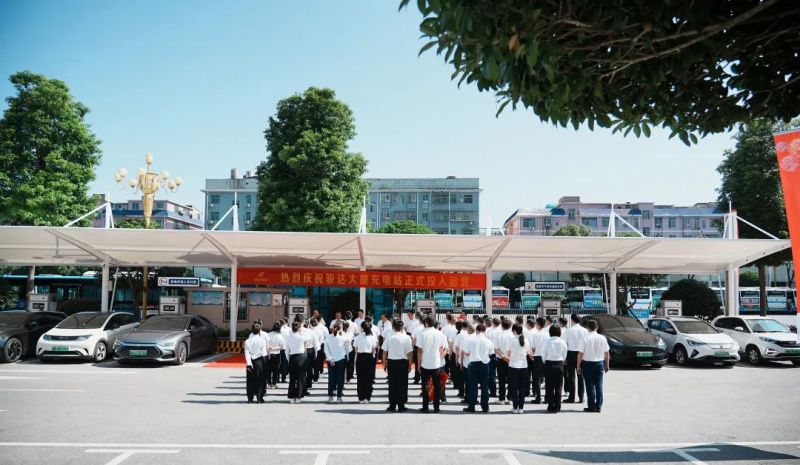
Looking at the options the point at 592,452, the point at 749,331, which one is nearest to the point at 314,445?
the point at 592,452

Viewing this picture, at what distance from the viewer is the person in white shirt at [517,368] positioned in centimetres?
1006

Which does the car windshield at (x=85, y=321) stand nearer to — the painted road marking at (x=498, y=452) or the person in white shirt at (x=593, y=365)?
the painted road marking at (x=498, y=452)

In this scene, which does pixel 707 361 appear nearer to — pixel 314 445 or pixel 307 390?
pixel 307 390

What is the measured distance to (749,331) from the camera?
17.5 m

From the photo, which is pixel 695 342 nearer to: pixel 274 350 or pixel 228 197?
pixel 274 350

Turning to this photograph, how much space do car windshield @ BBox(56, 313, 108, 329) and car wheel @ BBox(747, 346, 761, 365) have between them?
19.7 metres

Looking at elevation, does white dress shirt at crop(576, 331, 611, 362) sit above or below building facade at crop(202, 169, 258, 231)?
below

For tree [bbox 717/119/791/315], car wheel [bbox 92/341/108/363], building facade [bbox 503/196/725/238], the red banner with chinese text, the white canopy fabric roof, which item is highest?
building facade [bbox 503/196/725/238]

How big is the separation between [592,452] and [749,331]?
1358 centimetres

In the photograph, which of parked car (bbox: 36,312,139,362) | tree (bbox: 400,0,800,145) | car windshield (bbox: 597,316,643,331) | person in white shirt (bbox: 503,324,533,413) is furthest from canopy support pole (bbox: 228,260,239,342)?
tree (bbox: 400,0,800,145)

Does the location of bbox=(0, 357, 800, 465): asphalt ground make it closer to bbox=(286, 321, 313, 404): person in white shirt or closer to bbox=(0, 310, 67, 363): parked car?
bbox=(286, 321, 313, 404): person in white shirt

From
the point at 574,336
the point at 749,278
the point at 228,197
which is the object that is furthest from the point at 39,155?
the point at 749,278

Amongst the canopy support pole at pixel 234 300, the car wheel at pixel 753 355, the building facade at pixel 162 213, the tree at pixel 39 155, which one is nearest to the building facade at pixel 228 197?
the building facade at pixel 162 213

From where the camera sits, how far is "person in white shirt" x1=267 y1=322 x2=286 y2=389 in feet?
38.4
